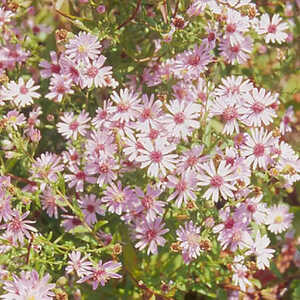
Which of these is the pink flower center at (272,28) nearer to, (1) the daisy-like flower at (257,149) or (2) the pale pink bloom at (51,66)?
(1) the daisy-like flower at (257,149)

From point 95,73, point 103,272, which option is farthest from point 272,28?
point 103,272

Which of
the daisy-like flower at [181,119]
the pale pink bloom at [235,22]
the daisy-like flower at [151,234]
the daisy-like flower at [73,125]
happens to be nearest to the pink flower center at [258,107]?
the daisy-like flower at [181,119]

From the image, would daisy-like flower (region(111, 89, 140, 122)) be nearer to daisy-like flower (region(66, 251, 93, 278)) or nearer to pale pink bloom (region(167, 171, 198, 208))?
pale pink bloom (region(167, 171, 198, 208))

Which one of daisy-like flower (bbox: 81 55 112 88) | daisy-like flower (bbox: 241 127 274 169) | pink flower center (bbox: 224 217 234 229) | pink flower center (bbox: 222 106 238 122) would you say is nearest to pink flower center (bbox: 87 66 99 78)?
daisy-like flower (bbox: 81 55 112 88)

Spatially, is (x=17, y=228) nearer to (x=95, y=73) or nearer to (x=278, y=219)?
(x=95, y=73)

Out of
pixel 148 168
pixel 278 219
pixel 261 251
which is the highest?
pixel 148 168

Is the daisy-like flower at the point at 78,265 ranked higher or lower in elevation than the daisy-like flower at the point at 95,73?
lower
